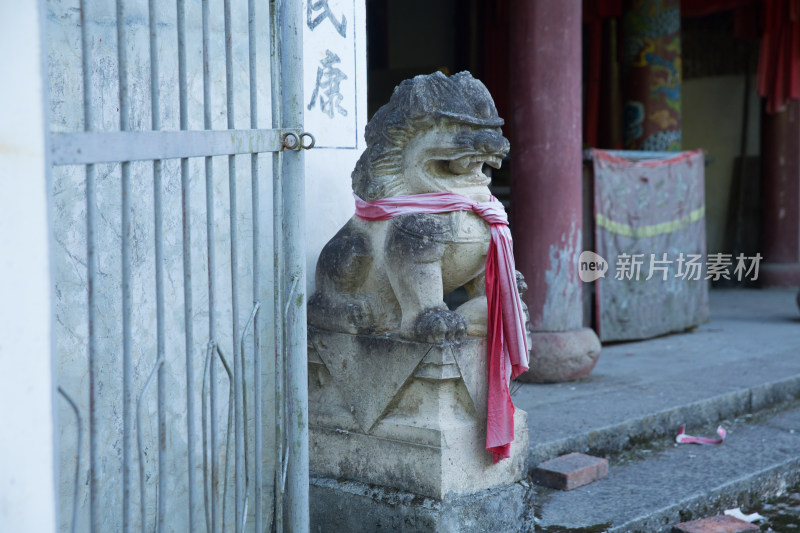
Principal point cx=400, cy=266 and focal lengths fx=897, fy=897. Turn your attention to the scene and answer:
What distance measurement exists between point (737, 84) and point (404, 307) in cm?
907

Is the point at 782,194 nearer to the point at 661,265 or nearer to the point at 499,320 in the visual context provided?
the point at 661,265

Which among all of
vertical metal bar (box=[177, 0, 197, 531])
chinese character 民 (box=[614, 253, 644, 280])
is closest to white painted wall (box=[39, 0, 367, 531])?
vertical metal bar (box=[177, 0, 197, 531])

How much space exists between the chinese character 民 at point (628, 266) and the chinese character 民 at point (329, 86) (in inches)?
144

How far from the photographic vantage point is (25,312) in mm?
1491

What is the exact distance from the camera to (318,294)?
2941 mm

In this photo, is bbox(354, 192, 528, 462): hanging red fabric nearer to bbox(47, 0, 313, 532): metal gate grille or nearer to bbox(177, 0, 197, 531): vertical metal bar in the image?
bbox(47, 0, 313, 532): metal gate grille

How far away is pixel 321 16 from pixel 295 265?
45.0 inches

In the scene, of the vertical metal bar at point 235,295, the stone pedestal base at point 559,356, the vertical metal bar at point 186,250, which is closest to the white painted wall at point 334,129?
the vertical metal bar at point 235,295

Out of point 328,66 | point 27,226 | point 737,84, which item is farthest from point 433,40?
point 27,226

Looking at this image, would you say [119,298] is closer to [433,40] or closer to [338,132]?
[338,132]

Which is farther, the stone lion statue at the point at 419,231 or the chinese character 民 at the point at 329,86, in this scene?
the chinese character 民 at the point at 329,86

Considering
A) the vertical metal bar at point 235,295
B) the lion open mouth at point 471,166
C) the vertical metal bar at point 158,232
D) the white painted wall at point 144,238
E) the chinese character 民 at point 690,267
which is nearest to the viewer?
the vertical metal bar at point 158,232

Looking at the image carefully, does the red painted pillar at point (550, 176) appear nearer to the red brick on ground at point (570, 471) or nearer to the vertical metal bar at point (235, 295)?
the red brick on ground at point (570, 471)

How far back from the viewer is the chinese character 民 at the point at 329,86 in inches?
123
